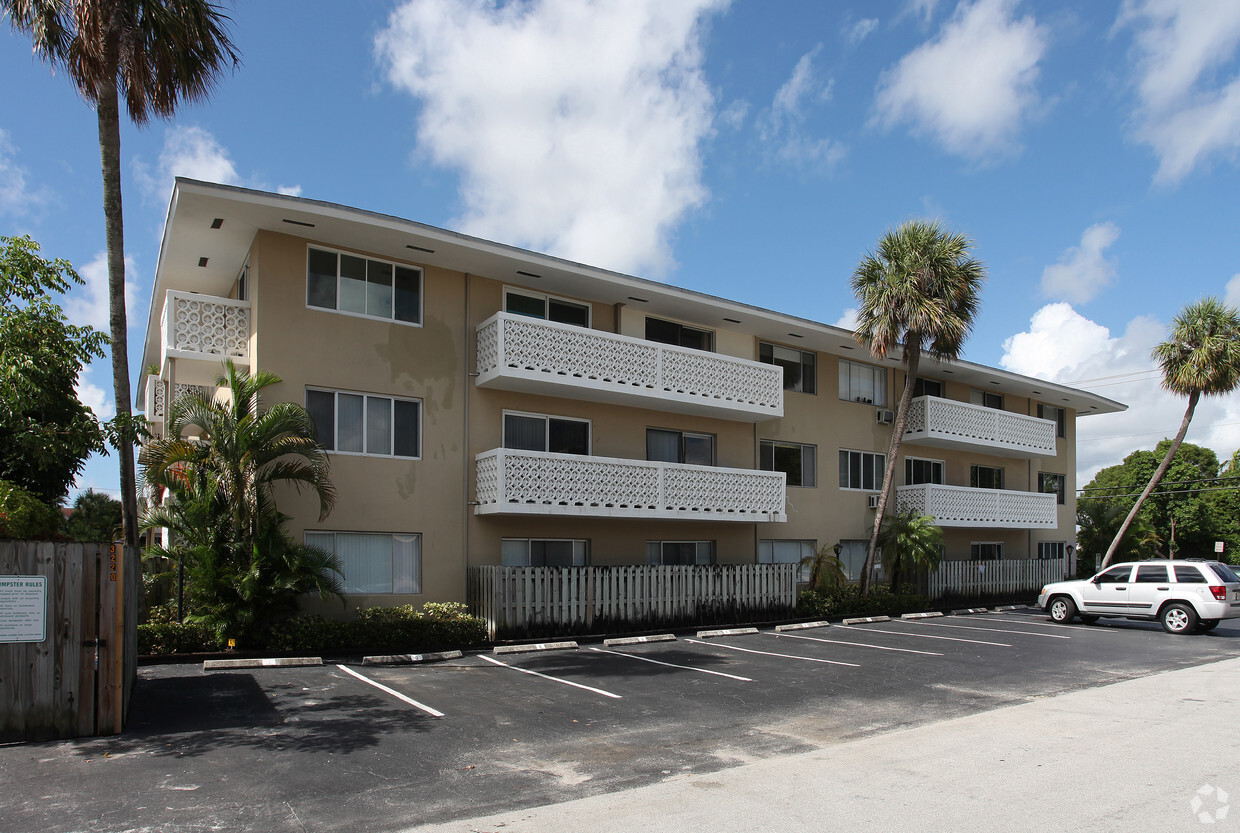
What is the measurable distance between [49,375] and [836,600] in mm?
19001

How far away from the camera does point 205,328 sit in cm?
1705

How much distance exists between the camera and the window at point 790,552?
24516mm

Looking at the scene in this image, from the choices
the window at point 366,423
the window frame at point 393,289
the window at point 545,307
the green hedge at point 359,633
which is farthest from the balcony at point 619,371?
the green hedge at point 359,633

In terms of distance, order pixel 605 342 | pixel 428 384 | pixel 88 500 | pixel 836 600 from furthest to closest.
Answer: pixel 88 500
pixel 836 600
pixel 605 342
pixel 428 384

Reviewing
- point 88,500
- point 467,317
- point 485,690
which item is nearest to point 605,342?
point 467,317

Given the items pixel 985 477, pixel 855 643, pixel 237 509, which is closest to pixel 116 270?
pixel 237 509

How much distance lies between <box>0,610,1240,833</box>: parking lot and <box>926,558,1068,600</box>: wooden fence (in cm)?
927

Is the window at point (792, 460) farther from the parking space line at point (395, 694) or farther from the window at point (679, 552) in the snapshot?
the parking space line at point (395, 694)

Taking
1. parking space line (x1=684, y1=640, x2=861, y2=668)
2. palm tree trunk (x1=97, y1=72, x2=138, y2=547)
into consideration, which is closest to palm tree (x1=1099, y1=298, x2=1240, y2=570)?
parking space line (x1=684, y1=640, x2=861, y2=668)

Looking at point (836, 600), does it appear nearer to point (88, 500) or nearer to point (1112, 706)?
point (1112, 706)

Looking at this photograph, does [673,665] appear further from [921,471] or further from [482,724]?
[921,471]

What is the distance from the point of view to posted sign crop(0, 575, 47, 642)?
8.94 metres

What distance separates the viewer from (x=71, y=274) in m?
12.8

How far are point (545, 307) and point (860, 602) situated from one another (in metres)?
11.9
